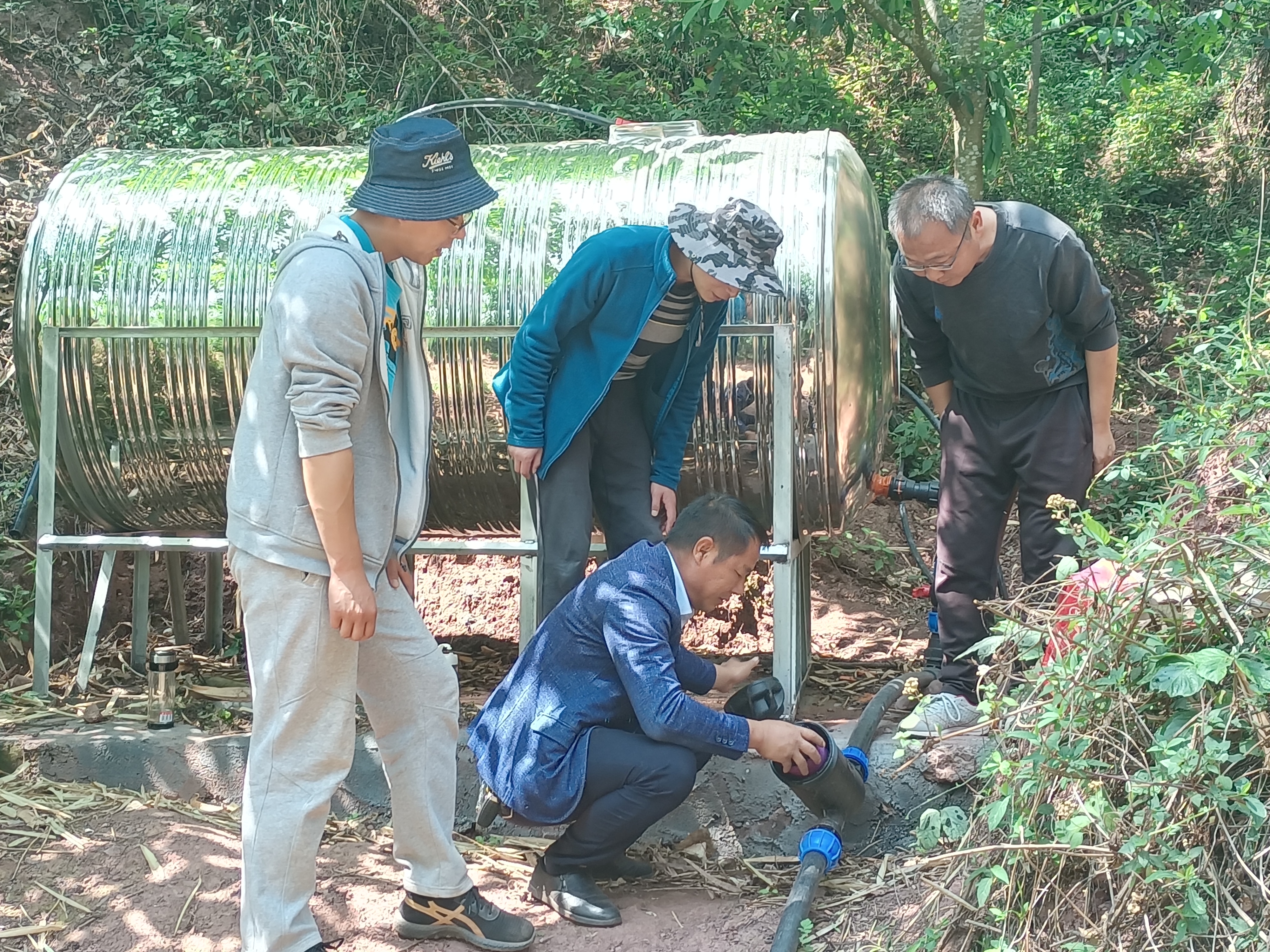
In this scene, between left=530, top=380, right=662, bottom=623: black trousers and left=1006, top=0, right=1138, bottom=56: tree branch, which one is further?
left=1006, top=0, right=1138, bottom=56: tree branch

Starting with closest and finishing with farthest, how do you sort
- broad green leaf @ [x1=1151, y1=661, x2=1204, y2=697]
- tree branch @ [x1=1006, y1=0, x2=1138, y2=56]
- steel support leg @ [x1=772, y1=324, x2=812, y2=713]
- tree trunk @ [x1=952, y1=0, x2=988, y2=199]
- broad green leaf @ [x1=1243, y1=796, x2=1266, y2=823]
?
broad green leaf @ [x1=1243, y1=796, x2=1266, y2=823]
broad green leaf @ [x1=1151, y1=661, x2=1204, y2=697]
steel support leg @ [x1=772, y1=324, x2=812, y2=713]
tree trunk @ [x1=952, y1=0, x2=988, y2=199]
tree branch @ [x1=1006, y1=0, x2=1138, y2=56]

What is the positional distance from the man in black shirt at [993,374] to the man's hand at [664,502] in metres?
0.96

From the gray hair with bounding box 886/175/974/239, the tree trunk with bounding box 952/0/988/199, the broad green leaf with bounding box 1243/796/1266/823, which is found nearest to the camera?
the broad green leaf with bounding box 1243/796/1266/823

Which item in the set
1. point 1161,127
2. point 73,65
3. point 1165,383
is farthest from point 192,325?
point 1161,127

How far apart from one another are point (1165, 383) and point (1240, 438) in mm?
828

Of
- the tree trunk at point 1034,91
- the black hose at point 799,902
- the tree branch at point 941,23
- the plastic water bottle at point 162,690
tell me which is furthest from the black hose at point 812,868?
the tree trunk at point 1034,91

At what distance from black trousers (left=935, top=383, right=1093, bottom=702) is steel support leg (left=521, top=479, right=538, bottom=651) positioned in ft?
4.52

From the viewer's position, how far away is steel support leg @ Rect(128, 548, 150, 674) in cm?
541

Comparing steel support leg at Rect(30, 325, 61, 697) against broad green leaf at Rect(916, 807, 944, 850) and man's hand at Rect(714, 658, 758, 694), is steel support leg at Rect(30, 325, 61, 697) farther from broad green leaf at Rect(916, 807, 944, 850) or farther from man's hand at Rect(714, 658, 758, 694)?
broad green leaf at Rect(916, 807, 944, 850)

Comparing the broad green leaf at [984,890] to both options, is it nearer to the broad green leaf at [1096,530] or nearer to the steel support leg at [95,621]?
the broad green leaf at [1096,530]

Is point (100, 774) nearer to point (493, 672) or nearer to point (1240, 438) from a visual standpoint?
point (493, 672)

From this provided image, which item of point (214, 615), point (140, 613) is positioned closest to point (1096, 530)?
point (140, 613)

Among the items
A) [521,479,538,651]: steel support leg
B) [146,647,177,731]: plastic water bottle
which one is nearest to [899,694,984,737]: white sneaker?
[521,479,538,651]: steel support leg

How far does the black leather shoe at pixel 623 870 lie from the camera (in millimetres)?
3793
